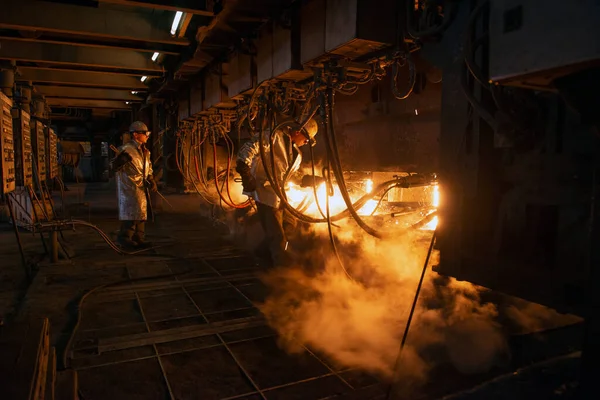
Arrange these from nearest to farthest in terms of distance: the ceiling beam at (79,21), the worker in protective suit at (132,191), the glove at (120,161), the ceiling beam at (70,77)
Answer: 1. the ceiling beam at (79,21)
2. the glove at (120,161)
3. the worker in protective suit at (132,191)
4. the ceiling beam at (70,77)

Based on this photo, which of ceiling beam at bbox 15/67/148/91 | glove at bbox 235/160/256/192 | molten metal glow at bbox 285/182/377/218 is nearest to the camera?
molten metal glow at bbox 285/182/377/218

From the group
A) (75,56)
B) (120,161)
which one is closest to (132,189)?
(120,161)

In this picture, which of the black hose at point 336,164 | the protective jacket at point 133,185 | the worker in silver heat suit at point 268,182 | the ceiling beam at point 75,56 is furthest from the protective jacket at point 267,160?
the ceiling beam at point 75,56

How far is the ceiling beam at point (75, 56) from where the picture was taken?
21.4ft

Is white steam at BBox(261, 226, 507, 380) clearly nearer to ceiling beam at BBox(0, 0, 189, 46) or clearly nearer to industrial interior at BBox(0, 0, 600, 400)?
industrial interior at BBox(0, 0, 600, 400)

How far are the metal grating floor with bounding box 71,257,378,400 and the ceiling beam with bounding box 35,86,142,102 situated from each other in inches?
251

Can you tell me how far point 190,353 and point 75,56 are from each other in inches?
219

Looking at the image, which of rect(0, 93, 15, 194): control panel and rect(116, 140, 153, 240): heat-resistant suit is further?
rect(116, 140, 153, 240): heat-resistant suit

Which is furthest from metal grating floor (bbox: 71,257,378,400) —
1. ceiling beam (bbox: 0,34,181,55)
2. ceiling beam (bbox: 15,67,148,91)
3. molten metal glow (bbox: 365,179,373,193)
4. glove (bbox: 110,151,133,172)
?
ceiling beam (bbox: 15,67,148,91)

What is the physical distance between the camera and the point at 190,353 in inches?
140

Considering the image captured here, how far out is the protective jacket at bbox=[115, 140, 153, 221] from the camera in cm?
755

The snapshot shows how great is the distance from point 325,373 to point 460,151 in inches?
75.0

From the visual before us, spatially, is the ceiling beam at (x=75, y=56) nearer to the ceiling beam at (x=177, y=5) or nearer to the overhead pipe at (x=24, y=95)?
the overhead pipe at (x=24, y=95)

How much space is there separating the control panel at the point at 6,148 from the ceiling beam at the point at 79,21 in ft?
3.17
